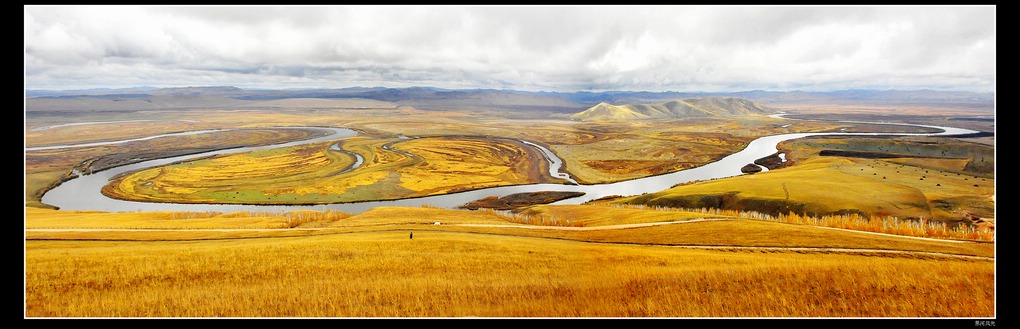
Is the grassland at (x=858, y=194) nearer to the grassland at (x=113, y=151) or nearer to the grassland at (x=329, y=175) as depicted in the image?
the grassland at (x=329, y=175)

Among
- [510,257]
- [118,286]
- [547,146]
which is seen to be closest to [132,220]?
[118,286]

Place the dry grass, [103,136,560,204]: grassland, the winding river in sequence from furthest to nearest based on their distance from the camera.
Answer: [103,136,560,204]: grassland < the winding river < the dry grass

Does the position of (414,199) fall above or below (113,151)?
below

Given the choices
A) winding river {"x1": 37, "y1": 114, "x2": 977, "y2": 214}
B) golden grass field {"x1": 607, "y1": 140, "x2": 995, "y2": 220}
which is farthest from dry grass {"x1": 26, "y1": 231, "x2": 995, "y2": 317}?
winding river {"x1": 37, "y1": 114, "x2": 977, "y2": 214}

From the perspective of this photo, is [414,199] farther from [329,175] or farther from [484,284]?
[484,284]

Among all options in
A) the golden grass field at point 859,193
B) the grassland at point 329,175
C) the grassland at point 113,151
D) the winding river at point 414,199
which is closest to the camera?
the golden grass field at point 859,193

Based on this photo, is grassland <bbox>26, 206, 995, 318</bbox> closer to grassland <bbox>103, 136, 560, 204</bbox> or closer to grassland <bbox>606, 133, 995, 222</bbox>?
grassland <bbox>606, 133, 995, 222</bbox>

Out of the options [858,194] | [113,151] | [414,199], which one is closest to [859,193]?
[858,194]

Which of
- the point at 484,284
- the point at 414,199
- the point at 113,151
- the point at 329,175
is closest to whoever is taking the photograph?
the point at 484,284

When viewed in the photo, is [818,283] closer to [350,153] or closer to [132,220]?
[132,220]

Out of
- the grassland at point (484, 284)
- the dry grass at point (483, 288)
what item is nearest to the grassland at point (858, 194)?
the grassland at point (484, 284)

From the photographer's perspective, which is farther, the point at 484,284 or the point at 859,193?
the point at 859,193
